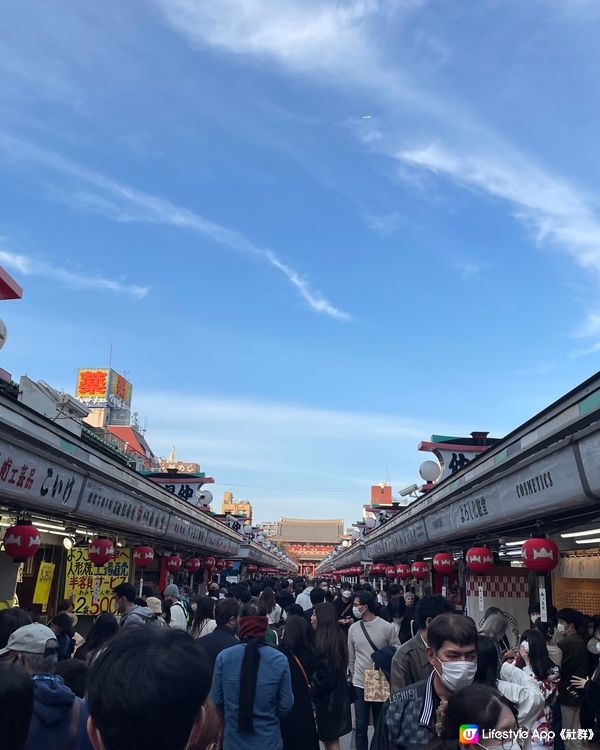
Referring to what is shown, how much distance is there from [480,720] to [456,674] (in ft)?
2.82

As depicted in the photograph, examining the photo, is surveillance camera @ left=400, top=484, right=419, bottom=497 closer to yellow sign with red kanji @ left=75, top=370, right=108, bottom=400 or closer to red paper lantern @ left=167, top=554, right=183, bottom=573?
red paper lantern @ left=167, top=554, right=183, bottom=573

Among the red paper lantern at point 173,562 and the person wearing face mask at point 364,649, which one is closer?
the person wearing face mask at point 364,649

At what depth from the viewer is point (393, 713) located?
10.5 feet

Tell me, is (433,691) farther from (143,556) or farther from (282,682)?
(143,556)

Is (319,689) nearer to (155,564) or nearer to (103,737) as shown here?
(103,737)

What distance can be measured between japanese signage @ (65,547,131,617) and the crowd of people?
4287mm

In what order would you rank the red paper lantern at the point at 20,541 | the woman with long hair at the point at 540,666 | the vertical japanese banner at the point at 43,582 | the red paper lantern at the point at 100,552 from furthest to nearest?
the red paper lantern at the point at 100,552 < the vertical japanese banner at the point at 43,582 < the red paper lantern at the point at 20,541 < the woman with long hair at the point at 540,666

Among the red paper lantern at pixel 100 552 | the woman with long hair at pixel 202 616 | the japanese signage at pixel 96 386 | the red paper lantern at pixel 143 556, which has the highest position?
the japanese signage at pixel 96 386

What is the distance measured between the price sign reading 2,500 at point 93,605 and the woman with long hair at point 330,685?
308 inches

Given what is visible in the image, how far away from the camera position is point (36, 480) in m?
8.36

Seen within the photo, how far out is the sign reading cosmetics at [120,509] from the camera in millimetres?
10578


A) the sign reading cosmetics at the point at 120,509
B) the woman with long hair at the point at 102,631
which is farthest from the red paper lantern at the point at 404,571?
the woman with long hair at the point at 102,631

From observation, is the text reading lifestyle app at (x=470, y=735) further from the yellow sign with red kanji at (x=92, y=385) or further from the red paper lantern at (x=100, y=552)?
the yellow sign with red kanji at (x=92, y=385)

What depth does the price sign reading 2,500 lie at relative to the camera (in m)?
13.1
